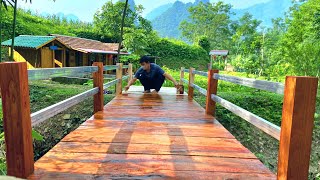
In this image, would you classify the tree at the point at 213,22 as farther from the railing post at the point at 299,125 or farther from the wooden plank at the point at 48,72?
the railing post at the point at 299,125

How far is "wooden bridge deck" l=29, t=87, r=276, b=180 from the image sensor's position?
5.19 feet

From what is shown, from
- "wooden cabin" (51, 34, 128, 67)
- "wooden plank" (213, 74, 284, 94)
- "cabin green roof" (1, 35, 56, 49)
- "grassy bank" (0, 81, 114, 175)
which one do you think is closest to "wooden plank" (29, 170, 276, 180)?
"wooden plank" (213, 74, 284, 94)

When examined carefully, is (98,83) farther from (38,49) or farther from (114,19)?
(114,19)

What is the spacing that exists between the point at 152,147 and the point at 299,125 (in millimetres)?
1044

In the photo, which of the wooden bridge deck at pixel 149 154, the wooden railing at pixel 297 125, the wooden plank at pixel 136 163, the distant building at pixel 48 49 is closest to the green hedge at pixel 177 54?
the distant building at pixel 48 49

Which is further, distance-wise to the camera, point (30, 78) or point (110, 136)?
point (110, 136)

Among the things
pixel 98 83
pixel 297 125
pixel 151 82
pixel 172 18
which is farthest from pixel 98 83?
pixel 172 18

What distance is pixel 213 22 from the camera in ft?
141

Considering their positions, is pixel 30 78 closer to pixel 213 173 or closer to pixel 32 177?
pixel 32 177

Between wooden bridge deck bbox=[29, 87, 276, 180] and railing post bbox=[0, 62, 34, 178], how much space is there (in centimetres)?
A: 13

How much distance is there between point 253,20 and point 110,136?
4678 cm

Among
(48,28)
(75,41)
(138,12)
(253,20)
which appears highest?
(253,20)

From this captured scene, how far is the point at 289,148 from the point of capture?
4.47 ft

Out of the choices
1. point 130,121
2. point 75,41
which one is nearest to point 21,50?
point 75,41
